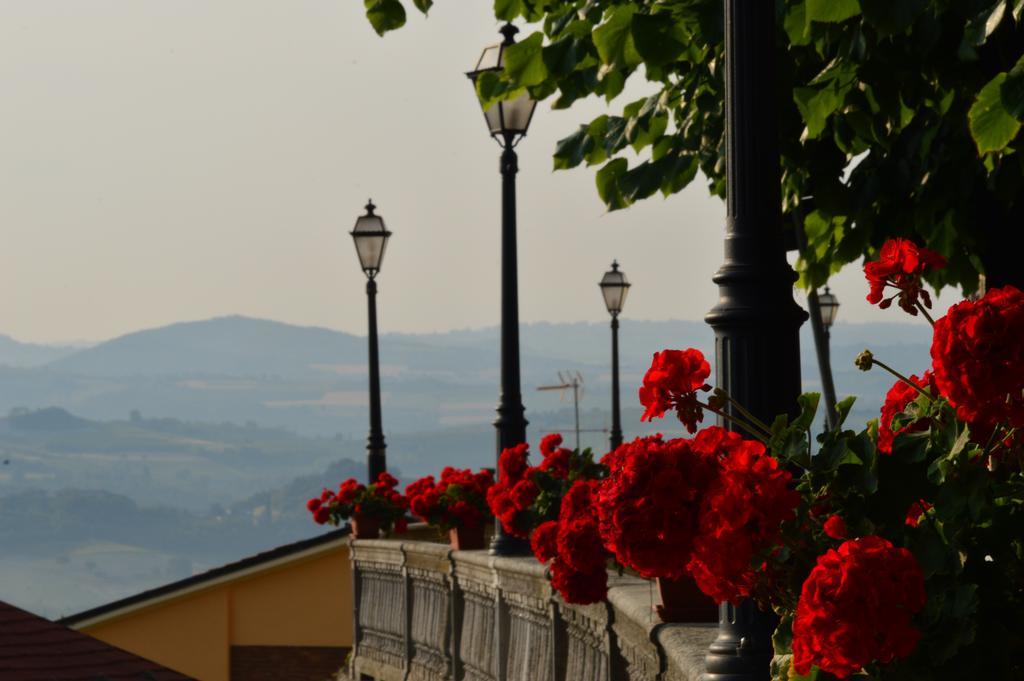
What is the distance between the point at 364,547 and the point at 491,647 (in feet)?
18.6

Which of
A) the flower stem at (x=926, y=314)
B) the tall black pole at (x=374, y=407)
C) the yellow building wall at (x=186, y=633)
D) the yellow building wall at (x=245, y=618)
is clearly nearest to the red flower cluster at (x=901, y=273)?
the flower stem at (x=926, y=314)

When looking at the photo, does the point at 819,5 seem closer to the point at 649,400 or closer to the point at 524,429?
the point at 649,400

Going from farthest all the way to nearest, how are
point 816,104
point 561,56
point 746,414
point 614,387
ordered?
1. point 614,387
2. point 561,56
3. point 816,104
4. point 746,414

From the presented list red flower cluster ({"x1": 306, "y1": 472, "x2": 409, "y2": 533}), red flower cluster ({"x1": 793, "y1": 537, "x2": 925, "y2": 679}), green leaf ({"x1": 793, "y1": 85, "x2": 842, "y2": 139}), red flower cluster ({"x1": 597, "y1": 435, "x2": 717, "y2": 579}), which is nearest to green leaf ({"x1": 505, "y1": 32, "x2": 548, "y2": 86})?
green leaf ({"x1": 793, "y1": 85, "x2": 842, "y2": 139})

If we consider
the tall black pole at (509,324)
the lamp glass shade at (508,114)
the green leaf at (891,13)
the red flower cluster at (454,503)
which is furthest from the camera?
the red flower cluster at (454,503)

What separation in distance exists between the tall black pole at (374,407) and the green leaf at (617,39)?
12.2m

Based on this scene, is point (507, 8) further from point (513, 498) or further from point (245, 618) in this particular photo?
point (245, 618)

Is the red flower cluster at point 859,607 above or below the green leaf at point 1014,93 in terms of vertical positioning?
below

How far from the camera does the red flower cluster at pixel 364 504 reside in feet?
61.8

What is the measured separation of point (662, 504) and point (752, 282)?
4.45ft

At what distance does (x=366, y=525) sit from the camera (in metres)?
18.9

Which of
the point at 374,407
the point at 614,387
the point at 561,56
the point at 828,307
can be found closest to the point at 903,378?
the point at 561,56

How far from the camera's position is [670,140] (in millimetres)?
11305

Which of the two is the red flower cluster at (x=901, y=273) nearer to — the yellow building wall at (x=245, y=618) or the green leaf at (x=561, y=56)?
Answer: the green leaf at (x=561, y=56)
